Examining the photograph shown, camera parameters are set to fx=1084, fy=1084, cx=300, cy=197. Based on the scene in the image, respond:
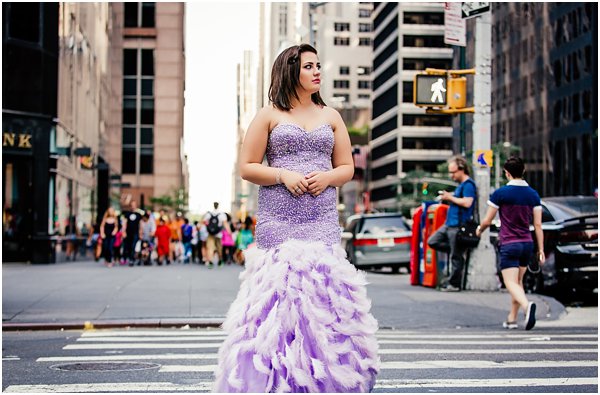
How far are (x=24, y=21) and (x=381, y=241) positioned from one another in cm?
1120

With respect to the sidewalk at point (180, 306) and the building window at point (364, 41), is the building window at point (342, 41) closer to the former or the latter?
A: the building window at point (364, 41)

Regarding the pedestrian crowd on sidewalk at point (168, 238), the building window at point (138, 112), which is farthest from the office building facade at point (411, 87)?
the pedestrian crowd on sidewalk at point (168, 238)

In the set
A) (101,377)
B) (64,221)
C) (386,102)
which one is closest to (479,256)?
(101,377)

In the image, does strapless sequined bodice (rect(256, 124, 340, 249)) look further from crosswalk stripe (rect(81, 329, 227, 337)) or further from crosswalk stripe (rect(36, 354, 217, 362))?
crosswalk stripe (rect(81, 329, 227, 337))

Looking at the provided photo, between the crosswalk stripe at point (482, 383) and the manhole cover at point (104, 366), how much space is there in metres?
1.94

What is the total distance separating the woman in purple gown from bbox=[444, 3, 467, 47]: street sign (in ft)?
40.1

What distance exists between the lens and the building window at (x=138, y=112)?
92.6m

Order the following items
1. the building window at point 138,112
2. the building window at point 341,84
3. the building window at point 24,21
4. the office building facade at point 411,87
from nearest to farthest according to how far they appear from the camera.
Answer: the building window at point 24,21 → the building window at point 138,112 → the office building facade at point 411,87 → the building window at point 341,84

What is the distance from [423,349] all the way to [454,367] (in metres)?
1.32

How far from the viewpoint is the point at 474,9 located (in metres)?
16.3

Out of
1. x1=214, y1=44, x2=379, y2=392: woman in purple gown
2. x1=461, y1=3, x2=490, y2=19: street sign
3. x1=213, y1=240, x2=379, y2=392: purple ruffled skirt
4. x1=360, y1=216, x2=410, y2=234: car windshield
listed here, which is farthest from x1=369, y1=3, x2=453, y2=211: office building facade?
x1=213, y1=240, x2=379, y2=392: purple ruffled skirt

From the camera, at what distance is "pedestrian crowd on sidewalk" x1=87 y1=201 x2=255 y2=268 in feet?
99.5

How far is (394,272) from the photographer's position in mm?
29312

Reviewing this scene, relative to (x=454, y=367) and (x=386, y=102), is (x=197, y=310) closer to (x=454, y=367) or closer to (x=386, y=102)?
(x=454, y=367)
